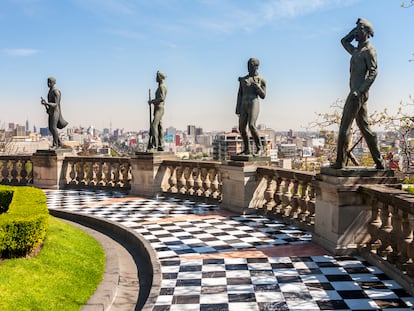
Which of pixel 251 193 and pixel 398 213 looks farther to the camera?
pixel 251 193

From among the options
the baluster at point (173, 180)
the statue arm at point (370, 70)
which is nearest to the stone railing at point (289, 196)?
the statue arm at point (370, 70)

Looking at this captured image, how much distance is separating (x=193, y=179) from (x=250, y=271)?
7.35 meters

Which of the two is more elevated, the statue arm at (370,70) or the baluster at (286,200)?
the statue arm at (370,70)

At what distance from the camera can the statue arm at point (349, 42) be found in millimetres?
7552

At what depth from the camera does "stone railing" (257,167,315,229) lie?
946 cm

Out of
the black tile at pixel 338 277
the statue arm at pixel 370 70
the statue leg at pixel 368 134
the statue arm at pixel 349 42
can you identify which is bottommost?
the black tile at pixel 338 277

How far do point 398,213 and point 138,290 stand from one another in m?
3.95

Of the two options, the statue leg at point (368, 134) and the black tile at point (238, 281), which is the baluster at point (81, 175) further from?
the statue leg at point (368, 134)

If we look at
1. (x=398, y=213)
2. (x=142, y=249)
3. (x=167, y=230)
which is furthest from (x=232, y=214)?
(x=398, y=213)

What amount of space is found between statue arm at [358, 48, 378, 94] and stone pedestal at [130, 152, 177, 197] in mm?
8732

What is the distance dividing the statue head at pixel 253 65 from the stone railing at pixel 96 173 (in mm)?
6186

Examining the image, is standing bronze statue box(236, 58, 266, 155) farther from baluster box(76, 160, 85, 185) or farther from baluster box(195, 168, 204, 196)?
baluster box(76, 160, 85, 185)

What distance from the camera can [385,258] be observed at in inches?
264

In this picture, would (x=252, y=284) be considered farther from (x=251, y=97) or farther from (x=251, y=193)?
(x=251, y=97)
